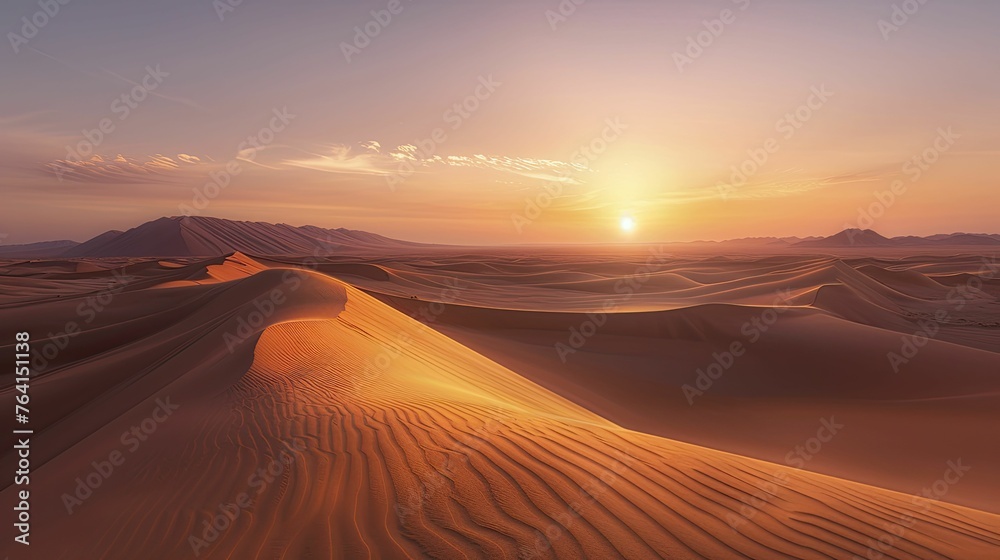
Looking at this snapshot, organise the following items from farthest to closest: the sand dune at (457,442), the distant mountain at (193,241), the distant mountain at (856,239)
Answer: the distant mountain at (856,239) → the distant mountain at (193,241) → the sand dune at (457,442)

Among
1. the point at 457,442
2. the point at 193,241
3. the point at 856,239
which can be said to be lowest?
the point at 193,241

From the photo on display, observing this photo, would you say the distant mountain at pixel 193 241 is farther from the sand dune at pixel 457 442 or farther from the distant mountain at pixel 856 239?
the distant mountain at pixel 856 239

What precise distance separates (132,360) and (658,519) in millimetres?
11451

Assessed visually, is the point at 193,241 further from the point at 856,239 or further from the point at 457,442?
the point at 856,239

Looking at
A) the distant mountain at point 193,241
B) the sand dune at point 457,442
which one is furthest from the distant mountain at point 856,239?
the sand dune at point 457,442

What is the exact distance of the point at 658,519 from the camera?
290 cm

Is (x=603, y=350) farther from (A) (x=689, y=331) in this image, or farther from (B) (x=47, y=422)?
(B) (x=47, y=422)

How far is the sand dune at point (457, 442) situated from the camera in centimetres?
286

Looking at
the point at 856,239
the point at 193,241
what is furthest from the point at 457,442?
the point at 856,239

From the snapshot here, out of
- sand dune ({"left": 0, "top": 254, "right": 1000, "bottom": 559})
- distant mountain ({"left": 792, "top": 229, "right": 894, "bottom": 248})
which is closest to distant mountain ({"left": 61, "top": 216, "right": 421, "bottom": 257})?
sand dune ({"left": 0, "top": 254, "right": 1000, "bottom": 559})

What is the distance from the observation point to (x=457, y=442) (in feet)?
13.2

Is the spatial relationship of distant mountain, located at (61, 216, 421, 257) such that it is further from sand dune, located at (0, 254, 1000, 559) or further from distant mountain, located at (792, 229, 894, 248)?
distant mountain, located at (792, 229, 894, 248)

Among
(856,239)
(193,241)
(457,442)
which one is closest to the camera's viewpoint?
(457,442)

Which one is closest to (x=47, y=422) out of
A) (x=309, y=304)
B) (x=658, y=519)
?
(x=309, y=304)
